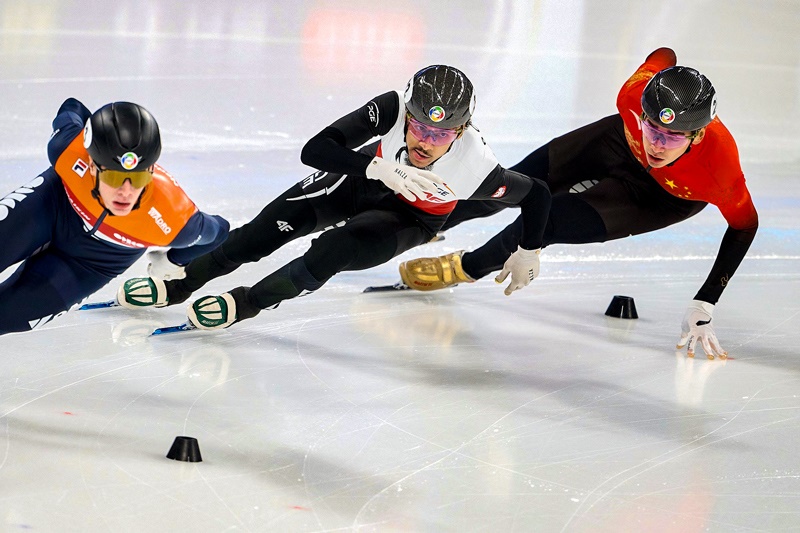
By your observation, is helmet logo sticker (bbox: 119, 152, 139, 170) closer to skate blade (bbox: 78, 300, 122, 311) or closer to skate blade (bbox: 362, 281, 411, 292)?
skate blade (bbox: 78, 300, 122, 311)

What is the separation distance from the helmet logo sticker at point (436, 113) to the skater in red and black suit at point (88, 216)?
2.95 ft

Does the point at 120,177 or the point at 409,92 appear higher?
the point at 409,92

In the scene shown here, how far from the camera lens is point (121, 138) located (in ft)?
9.49

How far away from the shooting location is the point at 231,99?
7.15 meters

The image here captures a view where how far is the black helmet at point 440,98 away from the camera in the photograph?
145 inches

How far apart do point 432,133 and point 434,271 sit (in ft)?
4.19

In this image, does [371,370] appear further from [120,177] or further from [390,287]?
[120,177]

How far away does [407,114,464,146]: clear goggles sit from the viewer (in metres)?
3.81

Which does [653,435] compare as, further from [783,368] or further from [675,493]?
[783,368]

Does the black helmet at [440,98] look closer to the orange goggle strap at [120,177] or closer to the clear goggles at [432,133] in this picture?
the clear goggles at [432,133]

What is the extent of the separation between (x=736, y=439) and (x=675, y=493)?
0.58 m

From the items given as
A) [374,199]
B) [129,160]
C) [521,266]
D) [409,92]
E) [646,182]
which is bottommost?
[521,266]

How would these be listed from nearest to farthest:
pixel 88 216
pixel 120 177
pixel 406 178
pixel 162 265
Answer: pixel 120 177
pixel 88 216
pixel 162 265
pixel 406 178

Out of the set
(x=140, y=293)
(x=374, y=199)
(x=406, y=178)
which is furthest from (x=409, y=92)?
(x=140, y=293)
